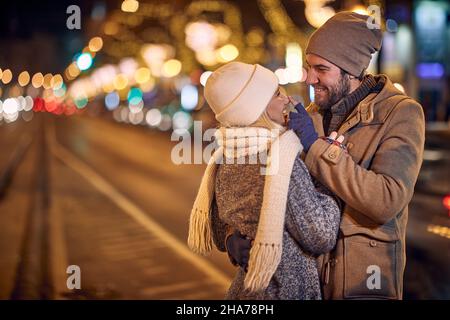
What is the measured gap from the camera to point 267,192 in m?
2.47

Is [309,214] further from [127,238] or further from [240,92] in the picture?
[127,238]

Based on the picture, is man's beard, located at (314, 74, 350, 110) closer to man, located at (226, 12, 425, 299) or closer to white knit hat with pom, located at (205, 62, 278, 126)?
man, located at (226, 12, 425, 299)

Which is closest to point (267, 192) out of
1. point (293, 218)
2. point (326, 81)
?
point (293, 218)

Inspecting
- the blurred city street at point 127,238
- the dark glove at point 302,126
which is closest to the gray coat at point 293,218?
the dark glove at point 302,126

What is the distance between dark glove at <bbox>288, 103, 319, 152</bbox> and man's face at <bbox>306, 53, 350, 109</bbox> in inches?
11.2

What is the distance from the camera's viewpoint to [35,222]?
11.5 metres

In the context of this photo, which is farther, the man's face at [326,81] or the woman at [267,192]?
the man's face at [326,81]

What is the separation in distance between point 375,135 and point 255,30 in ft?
92.9

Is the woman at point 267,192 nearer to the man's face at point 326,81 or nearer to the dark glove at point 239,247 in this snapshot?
the dark glove at point 239,247

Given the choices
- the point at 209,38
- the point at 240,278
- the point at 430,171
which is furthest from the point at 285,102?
the point at 209,38

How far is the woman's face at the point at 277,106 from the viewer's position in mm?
2662

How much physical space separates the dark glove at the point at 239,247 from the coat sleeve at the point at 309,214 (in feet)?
0.64

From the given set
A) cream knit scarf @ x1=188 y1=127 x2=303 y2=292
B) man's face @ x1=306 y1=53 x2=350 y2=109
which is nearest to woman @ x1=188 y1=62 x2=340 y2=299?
cream knit scarf @ x1=188 y1=127 x2=303 y2=292

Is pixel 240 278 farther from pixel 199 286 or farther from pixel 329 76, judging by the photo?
pixel 199 286
